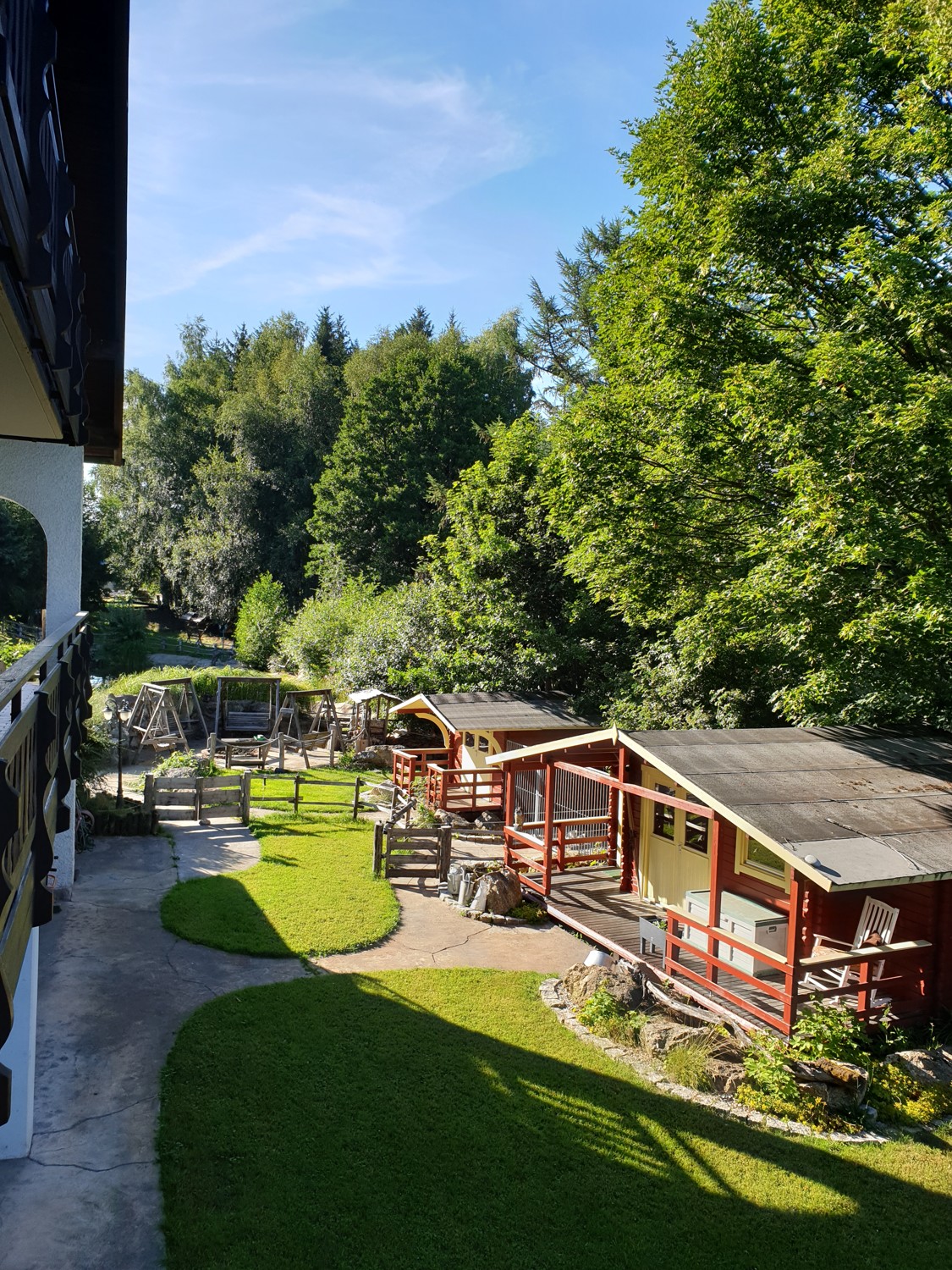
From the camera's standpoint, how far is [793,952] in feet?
30.0

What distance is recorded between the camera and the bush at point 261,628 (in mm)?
39531

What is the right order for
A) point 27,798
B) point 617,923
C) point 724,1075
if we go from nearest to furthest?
1. point 27,798
2. point 724,1075
3. point 617,923

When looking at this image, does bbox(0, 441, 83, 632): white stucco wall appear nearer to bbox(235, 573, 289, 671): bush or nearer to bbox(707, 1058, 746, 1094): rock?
bbox(707, 1058, 746, 1094): rock

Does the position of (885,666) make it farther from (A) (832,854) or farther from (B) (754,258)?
(B) (754,258)

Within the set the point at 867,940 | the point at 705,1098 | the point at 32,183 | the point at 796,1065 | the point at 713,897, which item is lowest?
the point at 705,1098

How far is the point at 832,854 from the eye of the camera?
349 inches

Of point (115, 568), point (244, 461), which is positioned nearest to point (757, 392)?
point (244, 461)

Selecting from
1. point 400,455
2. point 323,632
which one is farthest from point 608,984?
point 400,455

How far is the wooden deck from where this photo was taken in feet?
33.7

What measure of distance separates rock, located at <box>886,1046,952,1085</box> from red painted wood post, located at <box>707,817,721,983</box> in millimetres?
2121

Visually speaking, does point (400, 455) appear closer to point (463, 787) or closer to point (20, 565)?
point (20, 565)

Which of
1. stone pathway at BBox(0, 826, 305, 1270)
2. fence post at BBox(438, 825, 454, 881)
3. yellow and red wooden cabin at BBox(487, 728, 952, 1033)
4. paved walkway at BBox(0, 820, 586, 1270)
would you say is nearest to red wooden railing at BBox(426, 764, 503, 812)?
fence post at BBox(438, 825, 454, 881)

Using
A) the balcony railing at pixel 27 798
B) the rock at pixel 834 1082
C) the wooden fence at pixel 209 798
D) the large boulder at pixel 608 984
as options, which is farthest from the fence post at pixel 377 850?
the balcony railing at pixel 27 798

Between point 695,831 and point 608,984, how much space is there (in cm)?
357
